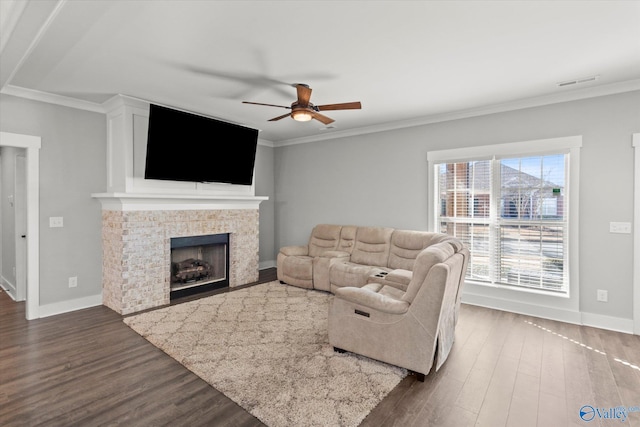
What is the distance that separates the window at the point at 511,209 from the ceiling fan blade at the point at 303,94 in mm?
2483

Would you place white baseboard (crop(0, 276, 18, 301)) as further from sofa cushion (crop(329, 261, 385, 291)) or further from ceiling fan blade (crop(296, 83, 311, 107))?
ceiling fan blade (crop(296, 83, 311, 107))

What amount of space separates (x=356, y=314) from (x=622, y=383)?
2.13 metres

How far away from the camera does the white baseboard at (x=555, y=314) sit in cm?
355

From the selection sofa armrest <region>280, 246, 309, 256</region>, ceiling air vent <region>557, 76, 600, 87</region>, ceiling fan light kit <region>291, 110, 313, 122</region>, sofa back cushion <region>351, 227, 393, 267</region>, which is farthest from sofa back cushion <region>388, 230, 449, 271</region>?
ceiling fan light kit <region>291, 110, 313, 122</region>

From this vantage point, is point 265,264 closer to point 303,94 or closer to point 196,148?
point 196,148

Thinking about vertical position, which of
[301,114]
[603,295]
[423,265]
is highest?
[301,114]

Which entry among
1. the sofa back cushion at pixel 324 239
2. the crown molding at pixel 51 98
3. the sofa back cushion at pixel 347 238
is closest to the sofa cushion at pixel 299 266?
the sofa back cushion at pixel 324 239

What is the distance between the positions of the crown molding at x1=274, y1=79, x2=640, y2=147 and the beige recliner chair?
245 centimetres

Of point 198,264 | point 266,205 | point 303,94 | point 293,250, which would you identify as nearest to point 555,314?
point 293,250

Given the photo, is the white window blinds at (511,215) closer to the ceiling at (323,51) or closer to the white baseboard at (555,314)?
the white baseboard at (555,314)

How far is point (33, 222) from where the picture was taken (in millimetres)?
3824

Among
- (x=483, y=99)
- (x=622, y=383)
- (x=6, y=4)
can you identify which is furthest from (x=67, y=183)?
(x=622, y=383)

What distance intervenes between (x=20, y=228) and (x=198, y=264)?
245cm

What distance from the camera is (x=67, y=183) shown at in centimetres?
409
